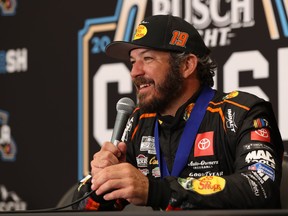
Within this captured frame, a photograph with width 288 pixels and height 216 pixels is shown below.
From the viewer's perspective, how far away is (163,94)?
1.75 metres

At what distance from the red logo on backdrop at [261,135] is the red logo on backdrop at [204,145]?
139mm

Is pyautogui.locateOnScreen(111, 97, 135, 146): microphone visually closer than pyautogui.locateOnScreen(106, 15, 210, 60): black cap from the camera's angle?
Yes

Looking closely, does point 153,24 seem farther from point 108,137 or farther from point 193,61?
point 108,137

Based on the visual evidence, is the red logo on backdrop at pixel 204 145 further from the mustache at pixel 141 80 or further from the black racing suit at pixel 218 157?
the mustache at pixel 141 80

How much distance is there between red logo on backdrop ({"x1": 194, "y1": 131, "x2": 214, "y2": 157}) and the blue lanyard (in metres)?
0.02

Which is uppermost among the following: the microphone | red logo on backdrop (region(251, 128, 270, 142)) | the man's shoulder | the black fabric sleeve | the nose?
the nose

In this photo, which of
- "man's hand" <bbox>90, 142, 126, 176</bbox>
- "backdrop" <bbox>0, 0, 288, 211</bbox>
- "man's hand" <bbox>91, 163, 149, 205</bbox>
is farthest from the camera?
"backdrop" <bbox>0, 0, 288, 211</bbox>

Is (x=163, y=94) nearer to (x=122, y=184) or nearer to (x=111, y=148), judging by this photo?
(x=111, y=148)

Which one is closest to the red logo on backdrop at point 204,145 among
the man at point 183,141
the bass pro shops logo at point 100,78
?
the man at point 183,141

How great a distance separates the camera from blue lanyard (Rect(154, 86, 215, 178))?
5.35 ft

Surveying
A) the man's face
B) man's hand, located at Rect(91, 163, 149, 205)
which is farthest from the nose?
man's hand, located at Rect(91, 163, 149, 205)

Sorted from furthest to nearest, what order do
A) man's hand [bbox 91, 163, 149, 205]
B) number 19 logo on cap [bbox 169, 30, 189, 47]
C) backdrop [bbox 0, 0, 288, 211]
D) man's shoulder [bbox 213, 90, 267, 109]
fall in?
backdrop [bbox 0, 0, 288, 211] → number 19 logo on cap [bbox 169, 30, 189, 47] → man's shoulder [bbox 213, 90, 267, 109] → man's hand [bbox 91, 163, 149, 205]

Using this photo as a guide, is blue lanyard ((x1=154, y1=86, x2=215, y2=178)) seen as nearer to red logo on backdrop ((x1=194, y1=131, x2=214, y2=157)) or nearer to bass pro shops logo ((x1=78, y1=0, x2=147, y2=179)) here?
red logo on backdrop ((x1=194, y1=131, x2=214, y2=157))

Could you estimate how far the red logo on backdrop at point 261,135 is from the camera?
59.5 inches
